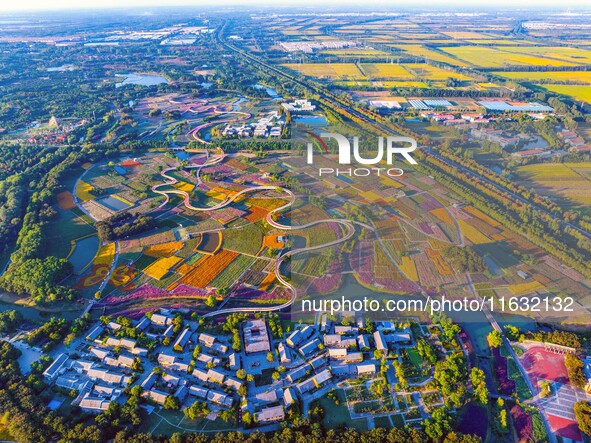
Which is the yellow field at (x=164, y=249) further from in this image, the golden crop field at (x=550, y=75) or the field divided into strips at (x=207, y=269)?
the golden crop field at (x=550, y=75)

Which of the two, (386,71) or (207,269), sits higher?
(386,71)

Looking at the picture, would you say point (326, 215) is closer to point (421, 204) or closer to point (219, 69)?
point (421, 204)

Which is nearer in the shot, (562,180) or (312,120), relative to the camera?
(562,180)

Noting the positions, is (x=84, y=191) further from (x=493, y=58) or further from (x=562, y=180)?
(x=493, y=58)

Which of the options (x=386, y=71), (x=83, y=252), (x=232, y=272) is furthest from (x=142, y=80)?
(x=232, y=272)

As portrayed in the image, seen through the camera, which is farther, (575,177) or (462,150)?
(462,150)

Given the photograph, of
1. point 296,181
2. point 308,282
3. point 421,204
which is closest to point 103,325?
point 308,282

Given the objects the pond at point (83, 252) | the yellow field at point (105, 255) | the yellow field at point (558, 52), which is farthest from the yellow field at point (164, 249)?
the yellow field at point (558, 52)
